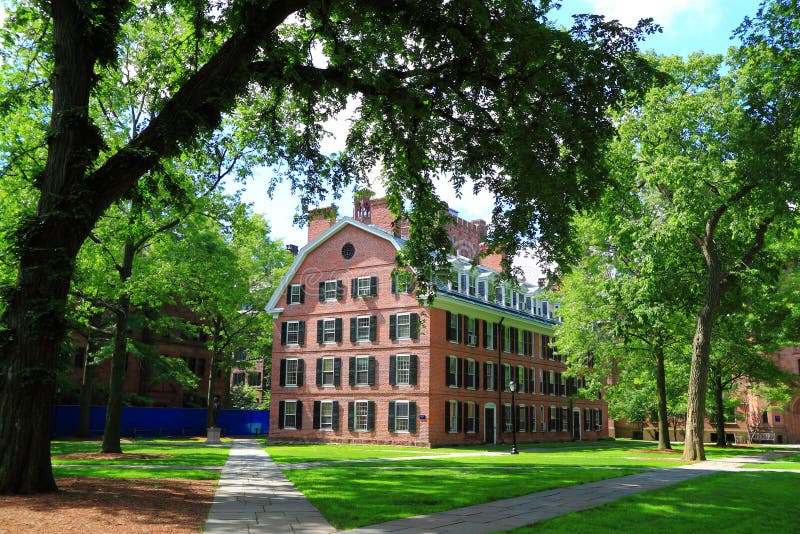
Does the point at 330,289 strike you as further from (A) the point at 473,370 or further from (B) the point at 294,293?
(A) the point at 473,370

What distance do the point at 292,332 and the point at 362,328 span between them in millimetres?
5470

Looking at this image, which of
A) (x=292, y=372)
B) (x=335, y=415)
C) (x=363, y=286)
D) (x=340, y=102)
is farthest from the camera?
(x=292, y=372)

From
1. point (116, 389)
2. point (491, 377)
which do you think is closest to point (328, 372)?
point (491, 377)

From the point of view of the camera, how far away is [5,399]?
34.3ft

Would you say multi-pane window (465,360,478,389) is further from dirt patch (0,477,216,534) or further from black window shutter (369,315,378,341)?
dirt patch (0,477,216,534)

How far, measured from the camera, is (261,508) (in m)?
9.81

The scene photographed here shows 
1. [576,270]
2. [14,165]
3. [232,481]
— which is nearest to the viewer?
[232,481]

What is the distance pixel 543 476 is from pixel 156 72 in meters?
13.7

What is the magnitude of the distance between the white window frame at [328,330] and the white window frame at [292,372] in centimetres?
244

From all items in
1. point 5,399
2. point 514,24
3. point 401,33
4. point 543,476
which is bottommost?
point 543,476

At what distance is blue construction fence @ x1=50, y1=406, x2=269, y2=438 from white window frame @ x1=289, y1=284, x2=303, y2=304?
13014 millimetres

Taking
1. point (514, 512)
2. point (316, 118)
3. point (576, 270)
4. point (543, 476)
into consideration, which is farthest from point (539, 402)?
point (514, 512)

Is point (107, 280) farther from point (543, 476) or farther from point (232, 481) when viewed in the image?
point (543, 476)

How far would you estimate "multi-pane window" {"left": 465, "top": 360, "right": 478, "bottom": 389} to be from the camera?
37.2m
